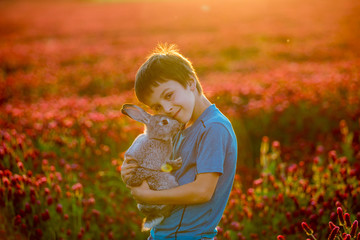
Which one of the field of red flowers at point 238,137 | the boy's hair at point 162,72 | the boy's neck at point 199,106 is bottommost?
the field of red flowers at point 238,137

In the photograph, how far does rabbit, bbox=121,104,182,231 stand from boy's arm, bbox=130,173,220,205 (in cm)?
10

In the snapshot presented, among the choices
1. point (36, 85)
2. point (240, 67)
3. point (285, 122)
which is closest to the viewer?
point (285, 122)

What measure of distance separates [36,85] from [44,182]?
7.03m

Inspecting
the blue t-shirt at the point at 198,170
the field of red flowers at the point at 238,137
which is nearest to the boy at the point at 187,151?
the blue t-shirt at the point at 198,170

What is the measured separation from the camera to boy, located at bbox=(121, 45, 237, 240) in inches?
74.5

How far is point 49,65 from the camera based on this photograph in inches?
472

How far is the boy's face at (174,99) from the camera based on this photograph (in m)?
1.99

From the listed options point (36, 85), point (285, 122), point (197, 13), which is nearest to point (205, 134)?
point (285, 122)

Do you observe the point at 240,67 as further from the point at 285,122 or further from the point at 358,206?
the point at 358,206

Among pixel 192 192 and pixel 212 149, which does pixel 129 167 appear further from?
pixel 212 149

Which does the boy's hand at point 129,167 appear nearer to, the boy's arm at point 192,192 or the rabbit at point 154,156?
the rabbit at point 154,156

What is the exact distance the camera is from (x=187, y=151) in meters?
2.07

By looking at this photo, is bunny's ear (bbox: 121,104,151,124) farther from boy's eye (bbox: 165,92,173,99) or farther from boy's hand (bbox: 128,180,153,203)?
→ boy's hand (bbox: 128,180,153,203)

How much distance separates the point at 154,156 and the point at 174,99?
1.23ft
